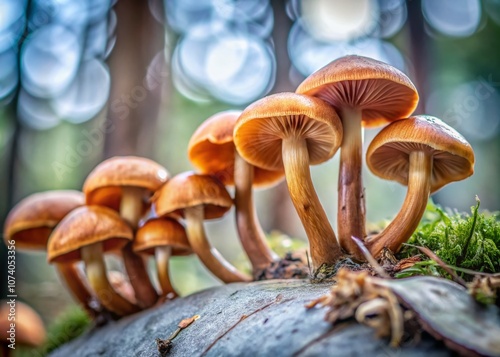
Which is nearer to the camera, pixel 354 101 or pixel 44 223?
pixel 354 101

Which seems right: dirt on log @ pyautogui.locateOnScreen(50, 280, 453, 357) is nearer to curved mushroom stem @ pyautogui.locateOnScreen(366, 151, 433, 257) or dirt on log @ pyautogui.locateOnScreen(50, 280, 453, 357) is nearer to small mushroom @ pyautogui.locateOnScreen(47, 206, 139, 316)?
small mushroom @ pyautogui.locateOnScreen(47, 206, 139, 316)

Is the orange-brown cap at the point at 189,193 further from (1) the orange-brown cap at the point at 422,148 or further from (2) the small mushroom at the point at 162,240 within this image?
(1) the orange-brown cap at the point at 422,148

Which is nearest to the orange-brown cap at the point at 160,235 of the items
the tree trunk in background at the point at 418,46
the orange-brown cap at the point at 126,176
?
the orange-brown cap at the point at 126,176

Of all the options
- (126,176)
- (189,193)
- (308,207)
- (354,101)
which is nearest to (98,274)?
(126,176)

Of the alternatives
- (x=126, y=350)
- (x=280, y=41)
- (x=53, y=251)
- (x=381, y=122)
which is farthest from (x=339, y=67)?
(x=280, y=41)

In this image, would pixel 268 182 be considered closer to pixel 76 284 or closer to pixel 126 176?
pixel 126 176

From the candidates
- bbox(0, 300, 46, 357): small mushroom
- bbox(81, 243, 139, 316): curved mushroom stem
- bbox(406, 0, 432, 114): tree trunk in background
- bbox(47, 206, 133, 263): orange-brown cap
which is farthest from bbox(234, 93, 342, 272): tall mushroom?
bbox(406, 0, 432, 114): tree trunk in background
